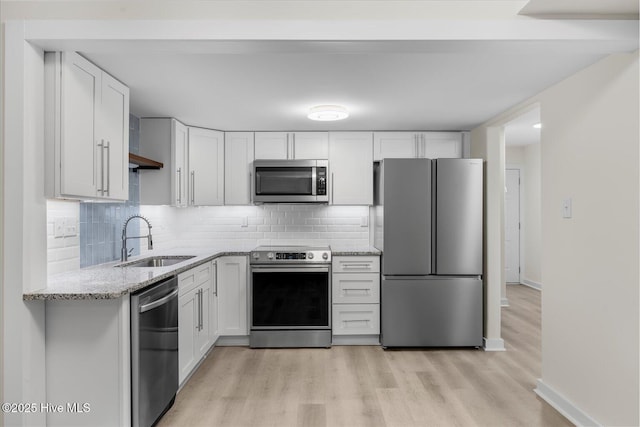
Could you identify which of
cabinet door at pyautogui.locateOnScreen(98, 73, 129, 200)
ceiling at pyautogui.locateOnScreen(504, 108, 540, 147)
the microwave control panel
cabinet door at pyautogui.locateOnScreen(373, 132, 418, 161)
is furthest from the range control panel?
ceiling at pyautogui.locateOnScreen(504, 108, 540, 147)

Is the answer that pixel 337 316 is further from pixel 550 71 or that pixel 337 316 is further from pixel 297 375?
pixel 550 71

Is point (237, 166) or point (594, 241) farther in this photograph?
point (237, 166)

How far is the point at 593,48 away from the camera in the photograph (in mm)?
2016

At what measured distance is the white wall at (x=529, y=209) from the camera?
21.5 feet

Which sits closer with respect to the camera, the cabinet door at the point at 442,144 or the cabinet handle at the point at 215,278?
the cabinet handle at the point at 215,278

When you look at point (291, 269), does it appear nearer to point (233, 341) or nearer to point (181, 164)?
point (233, 341)

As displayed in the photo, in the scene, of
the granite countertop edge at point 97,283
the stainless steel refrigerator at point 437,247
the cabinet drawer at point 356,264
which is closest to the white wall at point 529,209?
the stainless steel refrigerator at point 437,247

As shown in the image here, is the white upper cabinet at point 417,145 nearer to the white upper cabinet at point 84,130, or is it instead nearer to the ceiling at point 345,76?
the ceiling at point 345,76

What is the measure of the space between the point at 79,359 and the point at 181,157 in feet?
7.56

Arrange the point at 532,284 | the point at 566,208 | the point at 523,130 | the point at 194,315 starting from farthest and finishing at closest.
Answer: the point at 532,284 < the point at 523,130 < the point at 194,315 < the point at 566,208

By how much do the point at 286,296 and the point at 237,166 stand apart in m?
1.55

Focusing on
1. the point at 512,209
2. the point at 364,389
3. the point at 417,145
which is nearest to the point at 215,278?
the point at 364,389

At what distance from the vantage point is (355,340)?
13.2 feet

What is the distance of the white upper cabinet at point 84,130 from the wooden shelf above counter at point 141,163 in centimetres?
29
